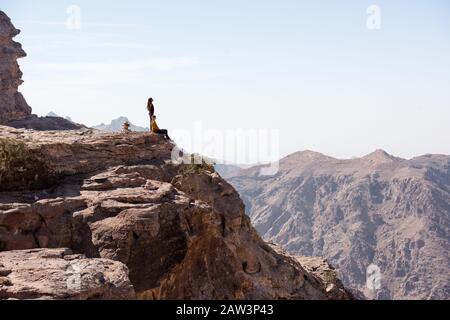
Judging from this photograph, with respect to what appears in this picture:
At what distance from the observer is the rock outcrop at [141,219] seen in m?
13.6

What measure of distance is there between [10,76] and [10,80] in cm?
46

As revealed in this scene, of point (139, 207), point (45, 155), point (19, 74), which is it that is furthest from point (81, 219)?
point (19, 74)

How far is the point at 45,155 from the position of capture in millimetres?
17078

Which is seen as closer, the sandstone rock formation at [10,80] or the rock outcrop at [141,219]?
the rock outcrop at [141,219]

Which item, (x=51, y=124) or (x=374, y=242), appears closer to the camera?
(x=51, y=124)

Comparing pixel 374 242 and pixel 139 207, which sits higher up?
pixel 139 207

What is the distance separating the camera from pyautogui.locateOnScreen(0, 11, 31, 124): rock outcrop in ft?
117

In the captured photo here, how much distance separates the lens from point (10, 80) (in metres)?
37.5

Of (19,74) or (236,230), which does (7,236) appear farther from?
A: (19,74)

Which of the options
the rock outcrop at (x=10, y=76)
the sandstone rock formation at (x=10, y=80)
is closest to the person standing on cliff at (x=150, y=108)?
the sandstone rock formation at (x=10, y=80)

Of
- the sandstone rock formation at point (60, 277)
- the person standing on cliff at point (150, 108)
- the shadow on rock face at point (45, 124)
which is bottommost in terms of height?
the sandstone rock formation at point (60, 277)

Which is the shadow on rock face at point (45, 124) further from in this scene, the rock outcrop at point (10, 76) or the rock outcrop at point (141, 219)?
the rock outcrop at point (141, 219)

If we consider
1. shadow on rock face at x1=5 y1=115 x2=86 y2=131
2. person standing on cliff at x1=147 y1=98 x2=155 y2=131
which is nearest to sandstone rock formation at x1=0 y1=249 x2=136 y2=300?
person standing on cliff at x1=147 y1=98 x2=155 y2=131
